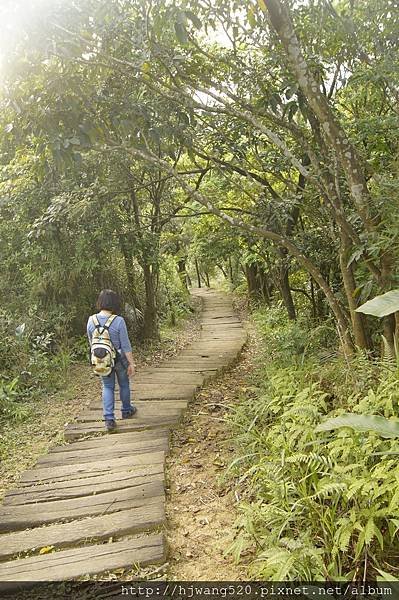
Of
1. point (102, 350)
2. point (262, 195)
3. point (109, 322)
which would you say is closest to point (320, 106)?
point (262, 195)

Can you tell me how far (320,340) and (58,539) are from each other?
15.0 feet

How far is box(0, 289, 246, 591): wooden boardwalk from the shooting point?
2.83 metres


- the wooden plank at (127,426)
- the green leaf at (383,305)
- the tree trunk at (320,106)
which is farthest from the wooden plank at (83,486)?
the tree trunk at (320,106)

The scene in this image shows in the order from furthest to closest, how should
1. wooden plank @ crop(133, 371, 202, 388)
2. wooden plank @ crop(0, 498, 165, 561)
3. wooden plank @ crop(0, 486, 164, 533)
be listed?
wooden plank @ crop(133, 371, 202, 388) < wooden plank @ crop(0, 486, 164, 533) < wooden plank @ crop(0, 498, 165, 561)

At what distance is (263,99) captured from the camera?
5.13m

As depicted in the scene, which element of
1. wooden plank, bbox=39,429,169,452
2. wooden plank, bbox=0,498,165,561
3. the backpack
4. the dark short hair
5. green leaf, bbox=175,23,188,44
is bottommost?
wooden plank, bbox=0,498,165,561

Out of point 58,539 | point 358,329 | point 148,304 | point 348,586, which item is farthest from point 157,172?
point 348,586

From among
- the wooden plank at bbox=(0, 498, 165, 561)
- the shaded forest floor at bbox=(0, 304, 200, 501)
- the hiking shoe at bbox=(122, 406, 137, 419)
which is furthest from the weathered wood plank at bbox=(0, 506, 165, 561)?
the hiking shoe at bbox=(122, 406, 137, 419)

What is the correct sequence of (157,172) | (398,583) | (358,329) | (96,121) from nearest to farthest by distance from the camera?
(398,583) < (358,329) < (96,121) < (157,172)

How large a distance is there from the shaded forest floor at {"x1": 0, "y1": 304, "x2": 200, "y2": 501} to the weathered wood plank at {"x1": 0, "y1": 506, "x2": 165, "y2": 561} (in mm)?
963

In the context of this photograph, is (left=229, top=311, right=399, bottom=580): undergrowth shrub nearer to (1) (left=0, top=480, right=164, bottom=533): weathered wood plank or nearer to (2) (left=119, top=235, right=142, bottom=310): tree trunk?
(1) (left=0, top=480, right=164, bottom=533): weathered wood plank

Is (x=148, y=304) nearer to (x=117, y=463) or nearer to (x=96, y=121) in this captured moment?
(x=96, y=121)

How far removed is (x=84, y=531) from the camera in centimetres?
312

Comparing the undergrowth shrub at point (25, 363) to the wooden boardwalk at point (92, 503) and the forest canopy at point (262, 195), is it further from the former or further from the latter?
the wooden boardwalk at point (92, 503)
